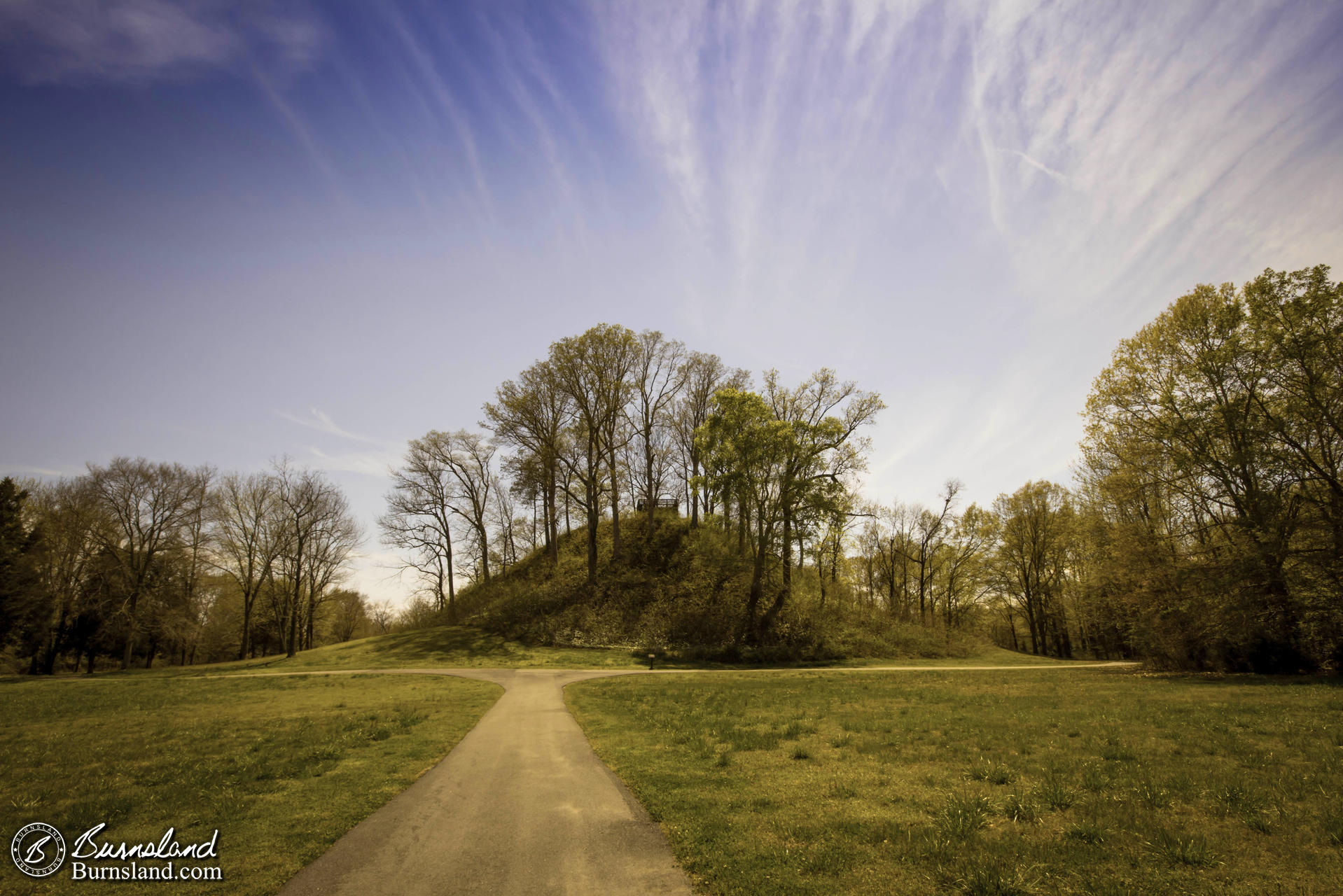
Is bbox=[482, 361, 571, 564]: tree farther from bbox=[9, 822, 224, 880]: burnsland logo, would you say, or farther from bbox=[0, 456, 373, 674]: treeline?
bbox=[9, 822, 224, 880]: burnsland logo

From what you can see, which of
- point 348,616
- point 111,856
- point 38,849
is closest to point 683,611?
point 111,856

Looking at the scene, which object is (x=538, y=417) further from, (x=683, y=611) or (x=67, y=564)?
(x=67, y=564)

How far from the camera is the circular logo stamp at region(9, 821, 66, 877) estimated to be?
19.5 ft

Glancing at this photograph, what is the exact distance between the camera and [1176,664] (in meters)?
24.0

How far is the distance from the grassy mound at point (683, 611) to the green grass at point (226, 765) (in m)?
16.2

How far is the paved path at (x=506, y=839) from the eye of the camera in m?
5.55

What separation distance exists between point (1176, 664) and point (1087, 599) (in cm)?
1780

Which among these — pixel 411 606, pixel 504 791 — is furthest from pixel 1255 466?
pixel 411 606

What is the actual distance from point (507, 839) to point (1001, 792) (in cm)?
700

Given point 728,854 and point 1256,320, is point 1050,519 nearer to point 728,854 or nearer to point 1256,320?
point 1256,320

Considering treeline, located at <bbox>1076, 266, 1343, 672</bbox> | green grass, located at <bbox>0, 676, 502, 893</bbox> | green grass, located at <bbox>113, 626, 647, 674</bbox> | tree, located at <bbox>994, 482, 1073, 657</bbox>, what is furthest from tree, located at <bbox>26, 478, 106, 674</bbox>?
tree, located at <bbox>994, 482, 1073, 657</bbox>

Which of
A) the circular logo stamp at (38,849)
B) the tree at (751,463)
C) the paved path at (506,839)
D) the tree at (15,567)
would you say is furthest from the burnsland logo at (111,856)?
the tree at (15,567)

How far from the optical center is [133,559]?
123 ft

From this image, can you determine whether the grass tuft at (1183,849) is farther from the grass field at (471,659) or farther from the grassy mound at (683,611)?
the grassy mound at (683,611)
